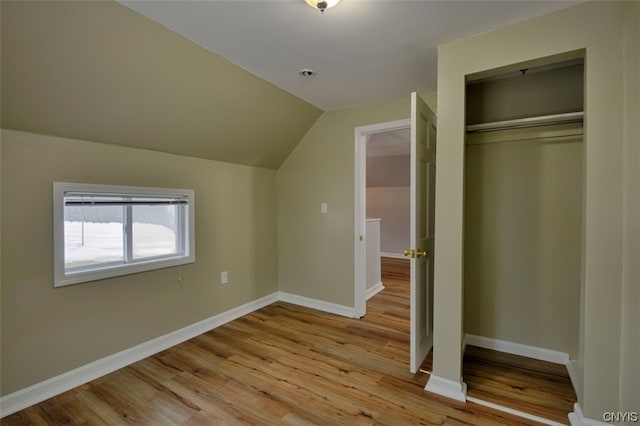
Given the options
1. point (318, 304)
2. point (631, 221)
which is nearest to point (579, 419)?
point (631, 221)

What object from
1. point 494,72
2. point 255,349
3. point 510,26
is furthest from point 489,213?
point 255,349

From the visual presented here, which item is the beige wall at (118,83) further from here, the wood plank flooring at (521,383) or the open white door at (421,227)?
the wood plank flooring at (521,383)

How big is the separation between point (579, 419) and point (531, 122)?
1.85m

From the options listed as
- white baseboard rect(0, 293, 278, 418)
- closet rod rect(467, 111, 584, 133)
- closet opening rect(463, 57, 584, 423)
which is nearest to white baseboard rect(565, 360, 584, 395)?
closet opening rect(463, 57, 584, 423)

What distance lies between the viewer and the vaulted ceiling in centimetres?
155

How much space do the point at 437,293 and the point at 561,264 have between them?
112cm

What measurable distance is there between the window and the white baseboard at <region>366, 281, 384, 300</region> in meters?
2.30

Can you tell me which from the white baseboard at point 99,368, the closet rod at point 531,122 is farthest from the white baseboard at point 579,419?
the white baseboard at point 99,368

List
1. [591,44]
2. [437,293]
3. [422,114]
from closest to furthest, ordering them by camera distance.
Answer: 1. [591,44]
2. [437,293]
3. [422,114]

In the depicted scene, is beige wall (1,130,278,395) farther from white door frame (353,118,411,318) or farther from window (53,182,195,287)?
white door frame (353,118,411,318)

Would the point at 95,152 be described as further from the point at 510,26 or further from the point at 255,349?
the point at 510,26

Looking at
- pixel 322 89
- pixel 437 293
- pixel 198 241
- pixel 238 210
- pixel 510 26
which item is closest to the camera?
pixel 510 26

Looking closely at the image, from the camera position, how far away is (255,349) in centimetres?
255

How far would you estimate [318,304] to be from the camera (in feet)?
11.5
